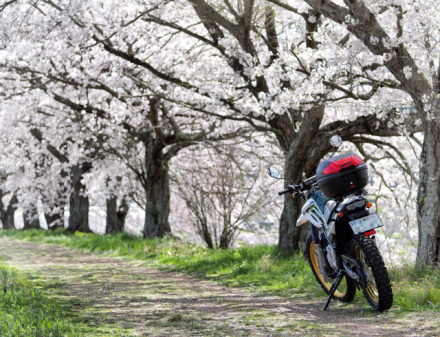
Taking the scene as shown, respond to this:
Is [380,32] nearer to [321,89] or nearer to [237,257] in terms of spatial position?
[321,89]

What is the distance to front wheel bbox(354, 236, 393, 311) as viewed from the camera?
4.84 metres

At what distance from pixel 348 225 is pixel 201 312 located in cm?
187

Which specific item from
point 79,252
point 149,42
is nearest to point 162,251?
point 79,252

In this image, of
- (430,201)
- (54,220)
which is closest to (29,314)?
(430,201)

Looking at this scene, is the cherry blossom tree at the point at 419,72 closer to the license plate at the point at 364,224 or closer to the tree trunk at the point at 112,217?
the license plate at the point at 364,224

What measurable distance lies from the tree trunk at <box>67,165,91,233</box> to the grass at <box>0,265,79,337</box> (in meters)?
14.0

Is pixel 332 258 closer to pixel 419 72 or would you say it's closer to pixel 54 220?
pixel 419 72

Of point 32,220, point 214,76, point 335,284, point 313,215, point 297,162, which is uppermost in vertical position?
point 214,76

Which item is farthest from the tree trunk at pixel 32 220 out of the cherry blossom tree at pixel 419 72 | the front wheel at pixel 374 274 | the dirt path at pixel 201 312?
the front wheel at pixel 374 274

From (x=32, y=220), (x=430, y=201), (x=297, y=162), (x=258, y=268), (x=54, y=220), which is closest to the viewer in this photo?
(x=430, y=201)

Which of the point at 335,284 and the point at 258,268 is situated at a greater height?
the point at 335,284

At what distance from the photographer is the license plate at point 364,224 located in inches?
196

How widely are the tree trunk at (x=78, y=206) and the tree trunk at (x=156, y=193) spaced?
657 cm

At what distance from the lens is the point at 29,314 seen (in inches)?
201
